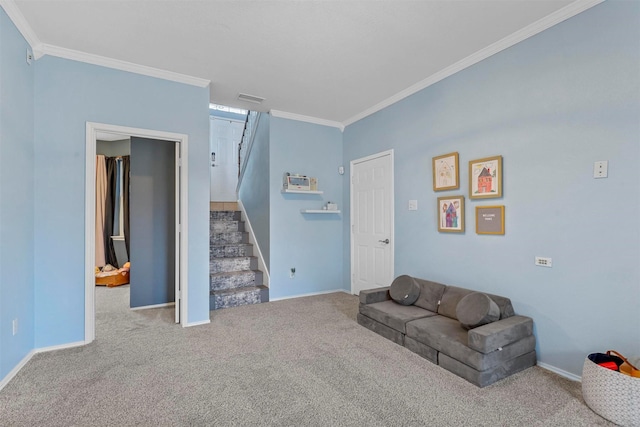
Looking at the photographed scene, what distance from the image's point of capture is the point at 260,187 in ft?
16.5

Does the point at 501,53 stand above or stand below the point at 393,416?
above

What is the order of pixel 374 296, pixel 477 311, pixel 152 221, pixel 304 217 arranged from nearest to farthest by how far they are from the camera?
pixel 477 311, pixel 374 296, pixel 152 221, pixel 304 217

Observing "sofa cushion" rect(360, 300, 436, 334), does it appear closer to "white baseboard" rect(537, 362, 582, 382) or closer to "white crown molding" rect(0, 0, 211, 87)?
"white baseboard" rect(537, 362, 582, 382)

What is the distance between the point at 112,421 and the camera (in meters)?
1.84

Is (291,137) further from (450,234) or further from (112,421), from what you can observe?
(112,421)

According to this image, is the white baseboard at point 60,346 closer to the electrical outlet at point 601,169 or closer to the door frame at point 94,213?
the door frame at point 94,213

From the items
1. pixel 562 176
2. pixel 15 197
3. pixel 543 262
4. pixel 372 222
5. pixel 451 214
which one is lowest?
pixel 543 262

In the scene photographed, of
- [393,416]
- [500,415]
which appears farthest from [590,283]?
[393,416]

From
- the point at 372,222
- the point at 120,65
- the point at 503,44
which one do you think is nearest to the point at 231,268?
the point at 372,222

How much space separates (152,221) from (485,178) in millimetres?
4211

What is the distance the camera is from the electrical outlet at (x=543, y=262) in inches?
97.8

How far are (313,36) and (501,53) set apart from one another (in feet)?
5.82

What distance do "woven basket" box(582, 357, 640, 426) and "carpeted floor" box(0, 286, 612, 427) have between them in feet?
0.27

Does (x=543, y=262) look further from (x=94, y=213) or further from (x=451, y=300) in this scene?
(x=94, y=213)
